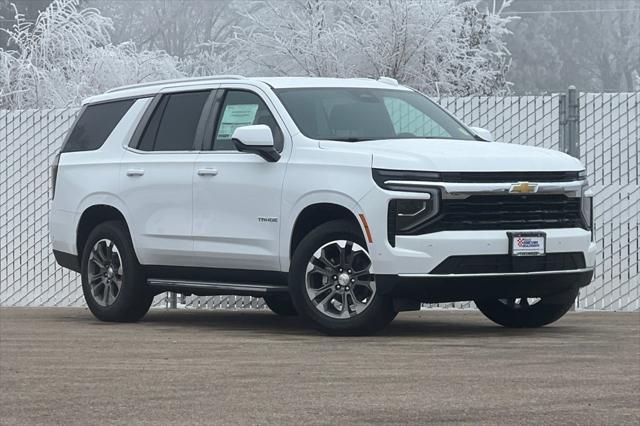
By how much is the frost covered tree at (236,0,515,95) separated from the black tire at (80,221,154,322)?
52.4 ft

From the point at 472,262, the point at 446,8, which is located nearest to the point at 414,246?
the point at 472,262

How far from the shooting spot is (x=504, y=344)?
1112 cm

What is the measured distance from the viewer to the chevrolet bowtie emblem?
1148 centimetres

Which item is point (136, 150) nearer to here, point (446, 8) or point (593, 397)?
point (593, 397)

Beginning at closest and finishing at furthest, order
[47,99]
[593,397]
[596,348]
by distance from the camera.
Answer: [593,397] < [596,348] < [47,99]

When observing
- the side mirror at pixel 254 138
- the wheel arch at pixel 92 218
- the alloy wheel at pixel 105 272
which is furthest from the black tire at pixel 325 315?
the wheel arch at pixel 92 218

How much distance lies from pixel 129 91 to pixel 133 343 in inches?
135

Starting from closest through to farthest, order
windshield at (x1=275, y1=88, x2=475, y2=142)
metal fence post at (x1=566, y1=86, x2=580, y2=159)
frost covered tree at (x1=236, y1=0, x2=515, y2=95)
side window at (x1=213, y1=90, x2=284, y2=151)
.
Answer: windshield at (x1=275, y1=88, x2=475, y2=142) → side window at (x1=213, y1=90, x2=284, y2=151) → metal fence post at (x1=566, y1=86, x2=580, y2=159) → frost covered tree at (x1=236, y1=0, x2=515, y2=95)

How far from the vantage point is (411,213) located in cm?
1130

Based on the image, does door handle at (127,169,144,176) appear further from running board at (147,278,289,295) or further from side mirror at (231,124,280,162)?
side mirror at (231,124,280,162)

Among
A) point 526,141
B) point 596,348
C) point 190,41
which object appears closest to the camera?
point 596,348

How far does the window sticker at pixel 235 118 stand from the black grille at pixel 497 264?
2.36 metres

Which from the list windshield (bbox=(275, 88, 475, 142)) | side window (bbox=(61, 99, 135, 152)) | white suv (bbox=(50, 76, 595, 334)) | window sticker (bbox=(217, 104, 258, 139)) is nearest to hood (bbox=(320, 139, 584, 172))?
white suv (bbox=(50, 76, 595, 334))

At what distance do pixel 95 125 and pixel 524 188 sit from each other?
4.35 meters
